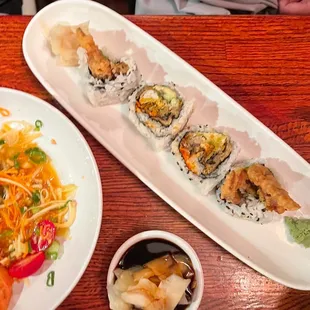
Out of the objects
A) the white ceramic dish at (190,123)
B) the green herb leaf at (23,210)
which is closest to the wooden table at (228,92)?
the white ceramic dish at (190,123)

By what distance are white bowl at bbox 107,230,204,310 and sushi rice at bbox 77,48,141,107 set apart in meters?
0.47

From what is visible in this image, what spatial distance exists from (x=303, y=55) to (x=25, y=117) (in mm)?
968

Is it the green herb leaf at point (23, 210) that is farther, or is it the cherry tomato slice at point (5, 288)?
the green herb leaf at point (23, 210)

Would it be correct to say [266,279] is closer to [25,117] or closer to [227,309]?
[227,309]

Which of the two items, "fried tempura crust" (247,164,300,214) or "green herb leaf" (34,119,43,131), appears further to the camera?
"green herb leaf" (34,119,43,131)

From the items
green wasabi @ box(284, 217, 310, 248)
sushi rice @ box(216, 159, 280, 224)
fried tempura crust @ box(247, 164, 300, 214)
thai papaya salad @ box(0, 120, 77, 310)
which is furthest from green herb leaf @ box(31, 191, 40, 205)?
green wasabi @ box(284, 217, 310, 248)

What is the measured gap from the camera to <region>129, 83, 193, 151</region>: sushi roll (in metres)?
1.71

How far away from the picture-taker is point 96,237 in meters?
1.53

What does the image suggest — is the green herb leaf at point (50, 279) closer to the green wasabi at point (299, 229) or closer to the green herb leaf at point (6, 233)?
the green herb leaf at point (6, 233)

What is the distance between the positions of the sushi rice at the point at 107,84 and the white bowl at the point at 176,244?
0.47 m

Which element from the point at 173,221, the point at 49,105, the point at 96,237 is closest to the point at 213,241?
the point at 173,221

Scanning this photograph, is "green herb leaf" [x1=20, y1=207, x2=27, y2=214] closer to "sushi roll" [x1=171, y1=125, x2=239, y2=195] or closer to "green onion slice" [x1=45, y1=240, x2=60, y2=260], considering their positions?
"green onion slice" [x1=45, y1=240, x2=60, y2=260]

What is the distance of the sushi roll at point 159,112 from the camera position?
1.71 m

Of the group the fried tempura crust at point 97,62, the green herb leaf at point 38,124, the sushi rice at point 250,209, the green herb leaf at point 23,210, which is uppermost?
the fried tempura crust at point 97,62
